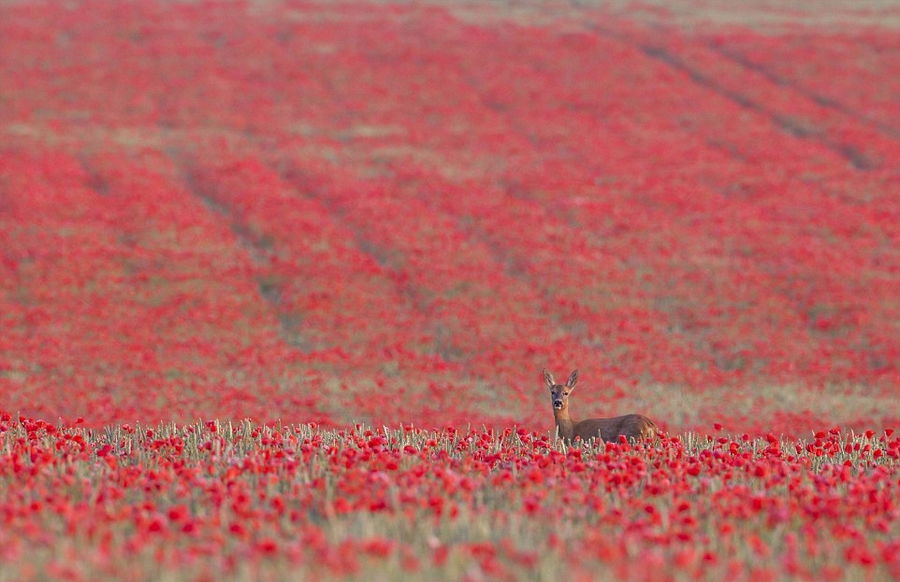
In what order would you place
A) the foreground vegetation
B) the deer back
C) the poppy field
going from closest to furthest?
the foreground vegetation → the poppy field → the deer back

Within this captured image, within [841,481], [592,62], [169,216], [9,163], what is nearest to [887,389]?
[841,481]

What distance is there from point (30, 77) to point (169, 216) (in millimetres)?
21391

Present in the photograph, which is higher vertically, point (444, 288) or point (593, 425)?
point (444, 288)

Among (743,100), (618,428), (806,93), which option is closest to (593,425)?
(618,428)

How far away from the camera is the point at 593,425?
12.7 metres

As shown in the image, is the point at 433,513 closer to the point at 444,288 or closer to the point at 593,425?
the point at 593,425

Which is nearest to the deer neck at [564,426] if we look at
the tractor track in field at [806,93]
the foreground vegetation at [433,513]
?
the foreground vegetation at [433,513]

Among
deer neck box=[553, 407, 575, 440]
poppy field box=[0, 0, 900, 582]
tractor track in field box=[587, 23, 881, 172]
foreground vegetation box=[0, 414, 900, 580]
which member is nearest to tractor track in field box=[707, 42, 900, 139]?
poppy field box=[0, 0, 900, 582]

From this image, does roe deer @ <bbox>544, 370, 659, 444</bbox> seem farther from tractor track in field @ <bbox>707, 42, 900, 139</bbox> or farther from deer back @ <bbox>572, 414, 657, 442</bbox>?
tractor track in field @ <bbox>707, 42, 900, 139</bbox>

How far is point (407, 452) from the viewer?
999 centimetres

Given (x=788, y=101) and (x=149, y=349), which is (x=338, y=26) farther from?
(x=149, y=349)

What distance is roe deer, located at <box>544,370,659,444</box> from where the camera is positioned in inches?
467

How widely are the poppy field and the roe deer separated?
2.08ft

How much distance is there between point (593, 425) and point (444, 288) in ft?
51.9
